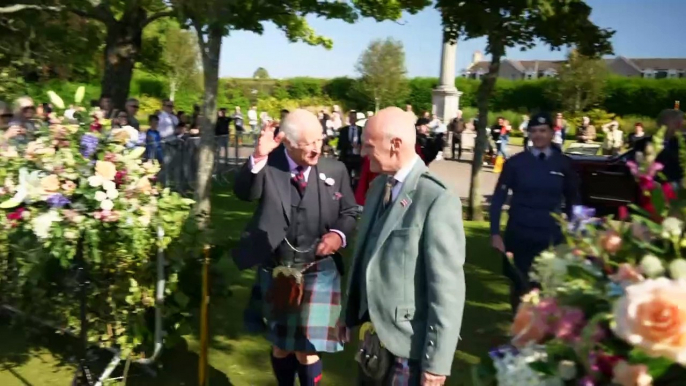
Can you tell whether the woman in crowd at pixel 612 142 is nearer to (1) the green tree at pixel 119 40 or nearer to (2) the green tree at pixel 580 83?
→ (1) the green tree at pixel 119 40

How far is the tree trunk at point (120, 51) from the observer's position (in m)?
15.7

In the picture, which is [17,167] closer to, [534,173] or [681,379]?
[534,173]

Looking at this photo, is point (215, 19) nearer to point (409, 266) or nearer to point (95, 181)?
point (95, 181)

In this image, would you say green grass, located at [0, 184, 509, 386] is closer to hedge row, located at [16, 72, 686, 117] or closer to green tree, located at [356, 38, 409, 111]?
hedge row, located at [16, 72, 686, 117]

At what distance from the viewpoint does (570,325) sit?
1.59 m

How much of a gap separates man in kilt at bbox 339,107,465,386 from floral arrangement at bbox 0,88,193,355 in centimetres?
178

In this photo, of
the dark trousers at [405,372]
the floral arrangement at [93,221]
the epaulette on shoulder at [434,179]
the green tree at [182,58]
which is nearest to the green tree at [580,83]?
the green tree at [182,58]

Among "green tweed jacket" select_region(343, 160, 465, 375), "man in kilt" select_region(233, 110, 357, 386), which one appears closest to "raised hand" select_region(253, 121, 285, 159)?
"man in kilt" select_region(233, 110, 357, 386)

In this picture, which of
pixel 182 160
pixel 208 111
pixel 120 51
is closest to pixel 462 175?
pixel 182 160

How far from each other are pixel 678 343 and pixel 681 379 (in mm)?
141

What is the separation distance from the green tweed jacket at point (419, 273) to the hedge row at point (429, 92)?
3926 centimetres

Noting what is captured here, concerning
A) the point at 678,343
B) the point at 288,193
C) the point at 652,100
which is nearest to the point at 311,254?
the point at 288,193

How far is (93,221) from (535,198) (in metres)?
3.03

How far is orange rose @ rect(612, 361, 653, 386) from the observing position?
4.68ft
